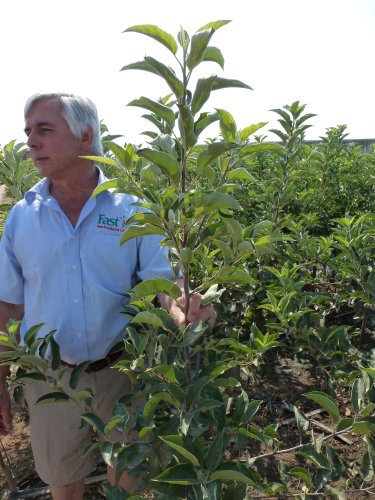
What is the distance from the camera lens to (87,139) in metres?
1.97

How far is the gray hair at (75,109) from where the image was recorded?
187 centimetres

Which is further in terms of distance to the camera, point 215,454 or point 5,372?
point 5,372

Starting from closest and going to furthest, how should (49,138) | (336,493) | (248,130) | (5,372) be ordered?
(248,130) → (336,493) → (49,138) → (5,372)

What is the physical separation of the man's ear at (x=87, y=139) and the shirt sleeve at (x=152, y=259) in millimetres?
469

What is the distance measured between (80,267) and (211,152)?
40.3 inches

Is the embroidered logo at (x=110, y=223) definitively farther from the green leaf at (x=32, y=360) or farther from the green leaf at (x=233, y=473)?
the green leaf at (x=233, y=473)

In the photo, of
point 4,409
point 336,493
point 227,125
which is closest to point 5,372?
point 4,409

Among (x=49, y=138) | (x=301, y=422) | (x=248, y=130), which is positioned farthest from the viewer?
(x=49, y=138)

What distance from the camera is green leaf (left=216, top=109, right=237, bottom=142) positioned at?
3.94ft

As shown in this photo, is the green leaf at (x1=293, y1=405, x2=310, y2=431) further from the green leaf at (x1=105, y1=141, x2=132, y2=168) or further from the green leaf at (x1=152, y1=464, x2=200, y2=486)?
the green leaf at (x1=105, y1=141, x2=132, y2=168)

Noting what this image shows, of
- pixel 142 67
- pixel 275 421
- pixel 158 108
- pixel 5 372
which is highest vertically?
pixel 142 67

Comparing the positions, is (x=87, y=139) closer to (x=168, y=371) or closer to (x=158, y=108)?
(x=158, y=108)

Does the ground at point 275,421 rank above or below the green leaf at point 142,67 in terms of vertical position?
Result: below

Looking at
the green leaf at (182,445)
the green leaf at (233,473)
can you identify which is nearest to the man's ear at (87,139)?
the green leaf at (182,445)
